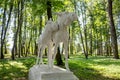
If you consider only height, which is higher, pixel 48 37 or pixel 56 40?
pixel 48 37

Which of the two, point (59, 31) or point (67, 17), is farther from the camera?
point (59, 31)

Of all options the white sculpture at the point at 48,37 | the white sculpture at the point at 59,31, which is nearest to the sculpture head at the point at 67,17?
the white sculpture at the point at 59,31

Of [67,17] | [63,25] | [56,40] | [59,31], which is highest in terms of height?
[67,17]

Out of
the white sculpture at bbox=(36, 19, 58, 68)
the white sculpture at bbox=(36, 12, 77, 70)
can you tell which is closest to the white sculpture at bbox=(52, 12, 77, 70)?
the white sculpture at bbox=(36, 12, 77, 70)

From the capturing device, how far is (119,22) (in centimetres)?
3753

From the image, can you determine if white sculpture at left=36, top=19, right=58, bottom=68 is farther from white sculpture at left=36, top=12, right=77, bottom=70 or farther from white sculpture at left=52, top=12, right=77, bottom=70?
white sculpture at left=52, top=12, right=77, bottom=70

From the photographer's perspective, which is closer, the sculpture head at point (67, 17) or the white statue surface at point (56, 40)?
the white statue surface at point (56, 40)

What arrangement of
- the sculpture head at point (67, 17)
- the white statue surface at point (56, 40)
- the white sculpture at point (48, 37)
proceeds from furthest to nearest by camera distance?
the white sculpture at point (48, 37)
the sculpture head at point (67, 17)
the white statue surface at point (56, 40)

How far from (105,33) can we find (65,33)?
102 feet

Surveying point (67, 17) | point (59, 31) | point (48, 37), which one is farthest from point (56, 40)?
point (67, 17)

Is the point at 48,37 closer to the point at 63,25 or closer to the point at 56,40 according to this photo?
the point at 56,40

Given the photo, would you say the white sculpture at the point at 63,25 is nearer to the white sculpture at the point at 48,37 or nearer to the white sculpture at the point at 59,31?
the white sculpture at the point at 59,31

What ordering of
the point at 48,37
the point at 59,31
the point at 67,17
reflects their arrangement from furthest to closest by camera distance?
1. the point at 48,37
2. the point at 59,31
3. the point at 67,17

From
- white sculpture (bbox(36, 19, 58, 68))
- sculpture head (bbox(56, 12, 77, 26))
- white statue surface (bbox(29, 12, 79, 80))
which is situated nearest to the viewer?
white statue surface (bbox(29, 12, 79, 80))
